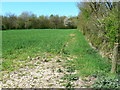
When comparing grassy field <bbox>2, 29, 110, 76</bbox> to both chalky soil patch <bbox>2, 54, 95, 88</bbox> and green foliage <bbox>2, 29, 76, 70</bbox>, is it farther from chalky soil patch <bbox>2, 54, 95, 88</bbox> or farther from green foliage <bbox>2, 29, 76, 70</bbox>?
chalky soil patch <bbox>2, 54, 95, 88</bbox>

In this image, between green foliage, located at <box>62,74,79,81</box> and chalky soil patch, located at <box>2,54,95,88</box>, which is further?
green foliage, located at <box>62,74,79,81</box>

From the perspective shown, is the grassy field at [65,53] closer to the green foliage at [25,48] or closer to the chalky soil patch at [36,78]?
the green foliage at [25,48]

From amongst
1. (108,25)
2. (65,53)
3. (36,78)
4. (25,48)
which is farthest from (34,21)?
(36,78)

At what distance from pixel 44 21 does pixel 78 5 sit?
49.0 m

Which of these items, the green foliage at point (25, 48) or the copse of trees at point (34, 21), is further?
the copse of trees at point (34, 21)

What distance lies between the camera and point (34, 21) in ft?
193

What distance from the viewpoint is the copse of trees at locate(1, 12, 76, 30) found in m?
53.8

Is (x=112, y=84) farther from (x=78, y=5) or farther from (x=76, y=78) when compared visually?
(x=78, y=5)

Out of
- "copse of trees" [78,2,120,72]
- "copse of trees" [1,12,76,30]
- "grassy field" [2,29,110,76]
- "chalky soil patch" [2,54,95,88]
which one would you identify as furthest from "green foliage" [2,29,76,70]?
"copse of trees" [1,12,76,30]

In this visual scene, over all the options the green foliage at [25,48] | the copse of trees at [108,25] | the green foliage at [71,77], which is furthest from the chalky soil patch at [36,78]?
the copse of trees at [108,25]

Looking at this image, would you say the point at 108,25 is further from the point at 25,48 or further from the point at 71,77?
the point at 25,48

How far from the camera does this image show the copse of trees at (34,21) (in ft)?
177

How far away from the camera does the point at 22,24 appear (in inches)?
2229

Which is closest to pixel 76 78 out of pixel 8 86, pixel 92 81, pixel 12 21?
pixel 92 81
